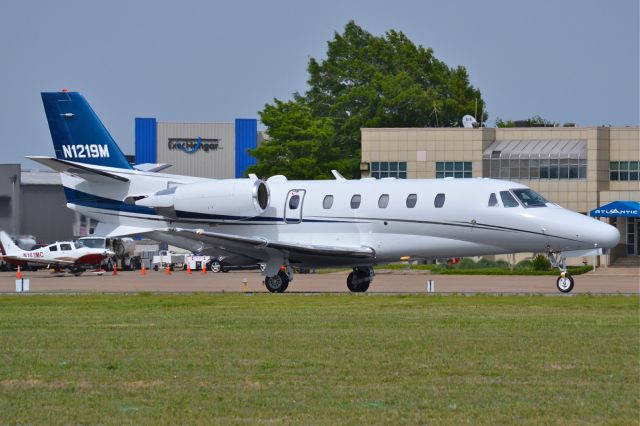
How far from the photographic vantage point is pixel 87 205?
36.2m

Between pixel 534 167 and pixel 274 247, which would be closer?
pixel 274 247

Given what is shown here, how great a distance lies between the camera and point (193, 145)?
326 ft

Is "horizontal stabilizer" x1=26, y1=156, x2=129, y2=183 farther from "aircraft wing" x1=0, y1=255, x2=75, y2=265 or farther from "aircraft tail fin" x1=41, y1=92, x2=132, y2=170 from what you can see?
"aircraft wing" x1=0, y1=255, x2=75, y2=265

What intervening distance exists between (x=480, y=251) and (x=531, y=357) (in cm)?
1652

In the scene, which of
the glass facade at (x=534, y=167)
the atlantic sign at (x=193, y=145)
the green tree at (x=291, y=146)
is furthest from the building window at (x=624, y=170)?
the atlantic sign at (x=193, y=145)

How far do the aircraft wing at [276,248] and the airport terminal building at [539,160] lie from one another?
4016cm

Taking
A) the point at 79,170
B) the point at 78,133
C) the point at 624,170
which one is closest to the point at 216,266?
the point at 624,170

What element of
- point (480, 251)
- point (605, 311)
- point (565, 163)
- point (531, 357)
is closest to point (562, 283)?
point (480, 251)

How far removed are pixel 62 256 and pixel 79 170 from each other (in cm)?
2480

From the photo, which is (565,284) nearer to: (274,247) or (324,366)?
(274,247)

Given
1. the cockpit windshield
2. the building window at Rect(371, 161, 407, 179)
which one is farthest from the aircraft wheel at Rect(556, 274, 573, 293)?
the building window at Rect(371, 161, 407, 179)

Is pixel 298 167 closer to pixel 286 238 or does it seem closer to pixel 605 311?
pixel 286 238

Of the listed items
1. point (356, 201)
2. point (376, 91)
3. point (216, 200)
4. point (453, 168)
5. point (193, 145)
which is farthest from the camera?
point (376, 91)

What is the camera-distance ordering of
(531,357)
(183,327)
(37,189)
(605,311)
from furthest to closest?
(37,189) → (605,311) → (183,327) → (531,357)
